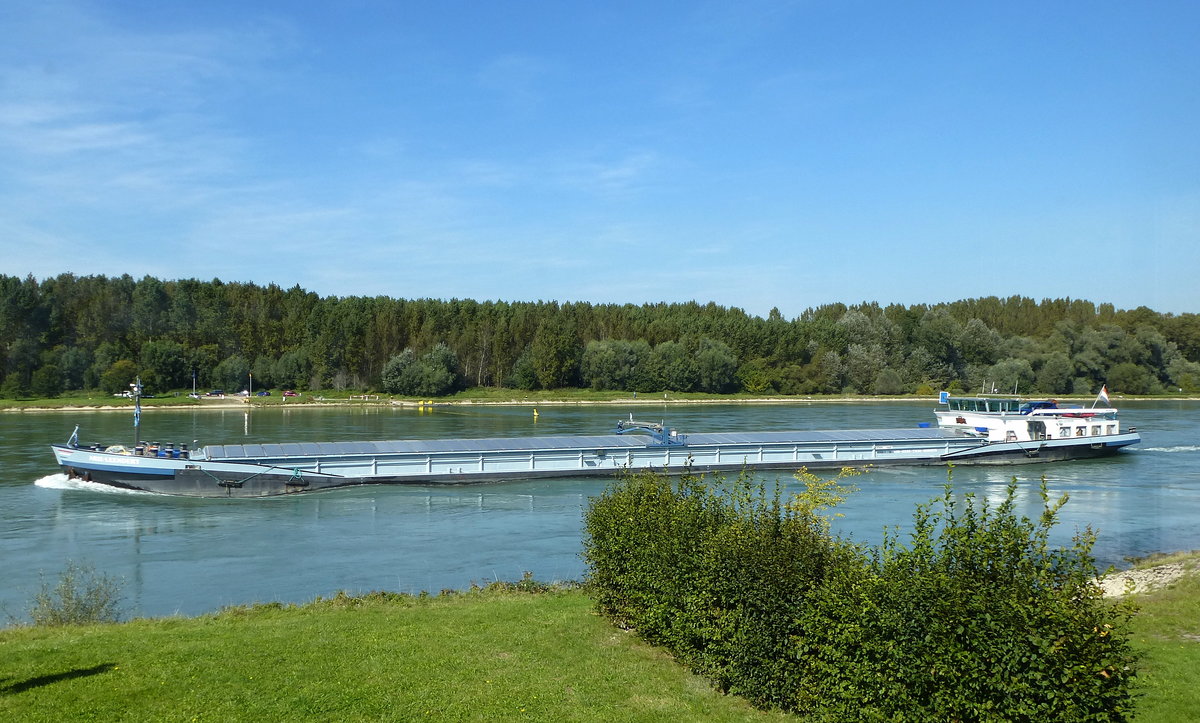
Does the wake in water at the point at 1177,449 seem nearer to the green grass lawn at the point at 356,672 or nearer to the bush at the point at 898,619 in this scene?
the green grass lawn at the point at 356,672

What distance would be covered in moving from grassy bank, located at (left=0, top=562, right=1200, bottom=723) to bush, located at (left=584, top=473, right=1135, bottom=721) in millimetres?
742

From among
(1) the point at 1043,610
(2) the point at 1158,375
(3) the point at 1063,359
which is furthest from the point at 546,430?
(2) the point at 1158,375

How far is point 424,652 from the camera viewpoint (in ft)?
42.0

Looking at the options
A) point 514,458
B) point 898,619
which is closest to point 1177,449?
point 514,458

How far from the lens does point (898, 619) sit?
7684 millimetres

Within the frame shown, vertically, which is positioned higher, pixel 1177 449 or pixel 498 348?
pixel 498 348

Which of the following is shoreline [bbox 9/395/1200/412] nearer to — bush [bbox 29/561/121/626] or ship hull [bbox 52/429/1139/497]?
ship hull [bbox 52/429/1139/497]

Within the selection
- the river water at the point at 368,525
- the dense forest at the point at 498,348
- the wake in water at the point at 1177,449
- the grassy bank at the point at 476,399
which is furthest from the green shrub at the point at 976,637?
the dense forest at the point at 498,348

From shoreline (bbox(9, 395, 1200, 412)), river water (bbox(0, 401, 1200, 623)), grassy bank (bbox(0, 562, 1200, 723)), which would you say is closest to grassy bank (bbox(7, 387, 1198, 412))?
shoreline (bbox(9, 395, 1200, 412))

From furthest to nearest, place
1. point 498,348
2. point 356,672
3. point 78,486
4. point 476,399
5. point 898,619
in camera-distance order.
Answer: point 498,348, point 476,399, point 78,486, point 356,672, point 898,619

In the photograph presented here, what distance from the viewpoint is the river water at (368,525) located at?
77.7ft

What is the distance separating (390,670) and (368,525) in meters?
21.9

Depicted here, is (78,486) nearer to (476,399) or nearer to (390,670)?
(390,670)

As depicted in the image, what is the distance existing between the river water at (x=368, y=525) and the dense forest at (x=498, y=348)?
54.8 m
